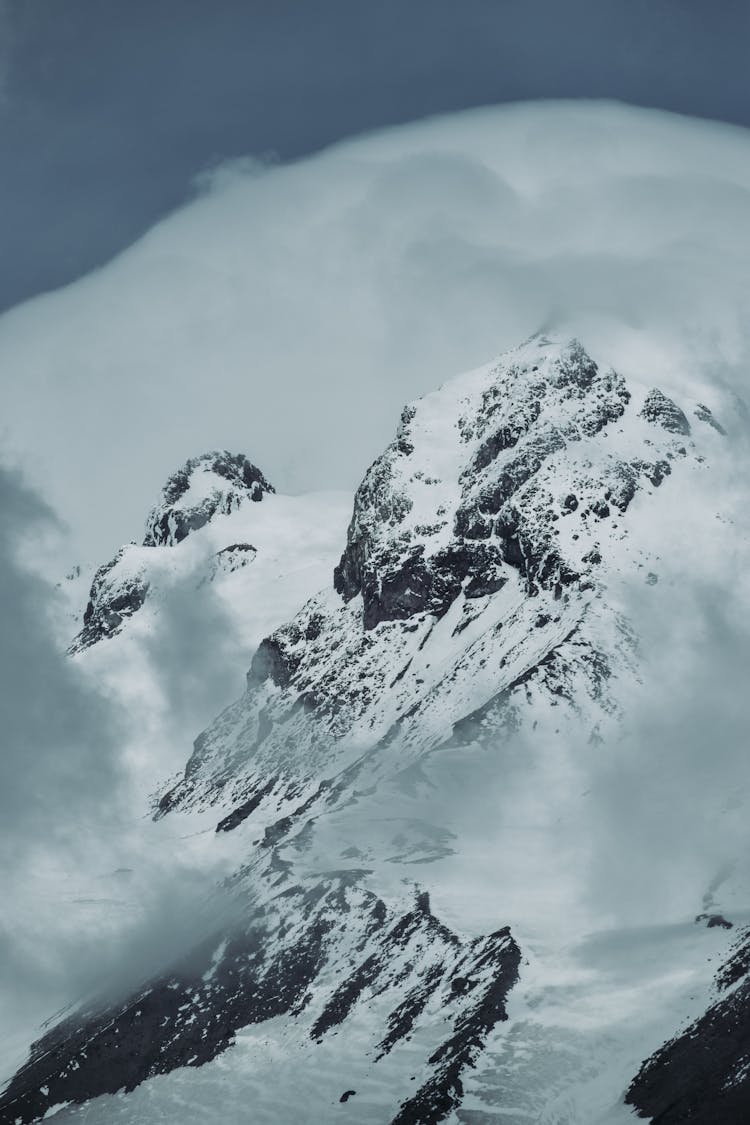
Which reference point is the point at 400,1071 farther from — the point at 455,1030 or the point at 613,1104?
the point at 613,1104

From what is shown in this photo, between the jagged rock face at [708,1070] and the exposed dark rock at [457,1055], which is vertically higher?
the exposed dark rock at [457,1055]

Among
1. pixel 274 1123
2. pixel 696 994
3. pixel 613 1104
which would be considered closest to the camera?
pixel 613 1104

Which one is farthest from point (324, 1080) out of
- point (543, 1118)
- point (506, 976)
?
point (543, 1118)

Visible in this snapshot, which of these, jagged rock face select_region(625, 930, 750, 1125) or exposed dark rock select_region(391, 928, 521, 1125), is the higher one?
exposed dark rock select_region(391, 928, 521, 1125)

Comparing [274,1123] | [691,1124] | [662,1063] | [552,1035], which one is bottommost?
[691,1124]

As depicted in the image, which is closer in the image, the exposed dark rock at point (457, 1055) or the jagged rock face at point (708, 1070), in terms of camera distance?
the jagged rock face at point (708, 1070)

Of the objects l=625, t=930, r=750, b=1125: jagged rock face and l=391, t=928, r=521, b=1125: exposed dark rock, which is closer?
l=625, t=930, r=750, b=1125: jagged rock face

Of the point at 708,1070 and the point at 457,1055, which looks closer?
Result: the point at 708,1070

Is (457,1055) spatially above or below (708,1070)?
above
